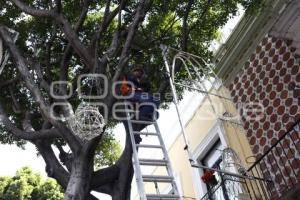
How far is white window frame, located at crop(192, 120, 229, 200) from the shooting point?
10.7 metres

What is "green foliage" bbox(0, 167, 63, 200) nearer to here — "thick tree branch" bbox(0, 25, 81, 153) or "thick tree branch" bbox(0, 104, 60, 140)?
"thick tree branch" bbox(0, 25, 81, 153)

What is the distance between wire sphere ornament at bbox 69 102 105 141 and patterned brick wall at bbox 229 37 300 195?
3740 mm

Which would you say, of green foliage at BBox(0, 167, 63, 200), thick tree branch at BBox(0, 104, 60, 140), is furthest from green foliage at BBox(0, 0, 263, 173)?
green foliage at BBox(0, 167, 63, 200)

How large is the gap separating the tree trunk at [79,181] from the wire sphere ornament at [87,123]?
38cm

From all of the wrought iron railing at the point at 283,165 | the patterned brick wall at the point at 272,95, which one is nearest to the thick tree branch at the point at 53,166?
the wrought iron railing at the point at 283,165

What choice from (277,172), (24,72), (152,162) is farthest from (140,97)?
(277,172)

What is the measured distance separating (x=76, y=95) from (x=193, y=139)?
3896 millimetres

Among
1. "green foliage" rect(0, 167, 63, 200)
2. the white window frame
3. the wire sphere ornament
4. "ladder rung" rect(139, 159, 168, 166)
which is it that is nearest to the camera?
the wire sphere ornament

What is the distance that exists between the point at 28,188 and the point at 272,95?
11.2 m

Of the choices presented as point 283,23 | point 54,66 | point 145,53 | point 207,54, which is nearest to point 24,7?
point 54,66

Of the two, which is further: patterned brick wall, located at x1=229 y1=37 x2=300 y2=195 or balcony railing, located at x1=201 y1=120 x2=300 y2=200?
patterned brick wall, located at x1=229 y1=37 x2=300 y2=195

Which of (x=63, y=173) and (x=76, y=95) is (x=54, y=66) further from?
(x=63, y=173)

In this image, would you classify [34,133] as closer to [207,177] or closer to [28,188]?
[207,177]

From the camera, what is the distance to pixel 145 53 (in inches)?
380
